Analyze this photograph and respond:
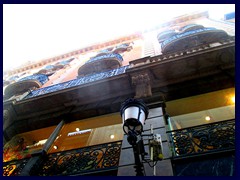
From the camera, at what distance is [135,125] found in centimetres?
406

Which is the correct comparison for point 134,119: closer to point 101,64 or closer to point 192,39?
point 192,39

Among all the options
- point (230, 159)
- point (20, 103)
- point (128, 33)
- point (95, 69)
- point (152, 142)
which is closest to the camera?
point (152, 142)

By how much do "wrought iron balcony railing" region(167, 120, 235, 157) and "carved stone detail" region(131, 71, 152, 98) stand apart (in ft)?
6.94

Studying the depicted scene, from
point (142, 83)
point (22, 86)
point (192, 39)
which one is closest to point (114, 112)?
point (142, 83)

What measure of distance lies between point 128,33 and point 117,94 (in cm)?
1496

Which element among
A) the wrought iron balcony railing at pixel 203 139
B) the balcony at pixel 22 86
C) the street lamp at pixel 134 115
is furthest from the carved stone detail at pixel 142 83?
the balcony at pixel 22 86

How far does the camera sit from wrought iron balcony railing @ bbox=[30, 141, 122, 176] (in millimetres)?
5487

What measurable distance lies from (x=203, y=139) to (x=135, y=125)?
2.27m

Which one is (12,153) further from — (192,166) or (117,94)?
(192,166)

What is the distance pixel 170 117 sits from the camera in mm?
7535

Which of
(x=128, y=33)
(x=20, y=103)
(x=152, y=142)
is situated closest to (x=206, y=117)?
(x=152, y=142)

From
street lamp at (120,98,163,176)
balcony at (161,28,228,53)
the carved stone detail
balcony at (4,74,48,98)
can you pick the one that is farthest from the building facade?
balcony at (4,74,48,98)

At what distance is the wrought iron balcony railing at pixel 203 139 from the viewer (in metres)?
5.12

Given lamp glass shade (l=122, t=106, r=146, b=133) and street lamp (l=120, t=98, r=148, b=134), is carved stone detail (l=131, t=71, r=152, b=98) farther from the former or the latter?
lamp glass shade (l=122, t=106, r=146, b=133)
